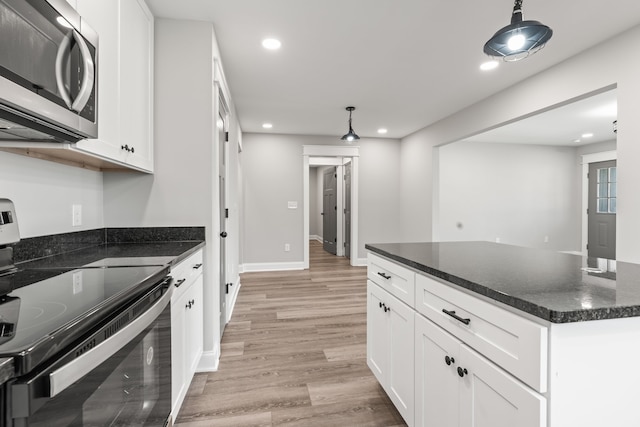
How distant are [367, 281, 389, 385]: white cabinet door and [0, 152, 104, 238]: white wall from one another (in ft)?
5.84

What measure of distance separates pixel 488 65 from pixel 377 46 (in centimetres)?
118

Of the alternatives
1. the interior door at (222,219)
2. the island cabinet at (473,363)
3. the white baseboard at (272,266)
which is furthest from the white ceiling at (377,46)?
the white baseboard at (272,266)

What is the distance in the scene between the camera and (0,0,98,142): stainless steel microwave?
2.85 ft

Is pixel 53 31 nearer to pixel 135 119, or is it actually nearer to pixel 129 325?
pixel 135 119

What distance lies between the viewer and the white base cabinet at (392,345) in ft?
4.81

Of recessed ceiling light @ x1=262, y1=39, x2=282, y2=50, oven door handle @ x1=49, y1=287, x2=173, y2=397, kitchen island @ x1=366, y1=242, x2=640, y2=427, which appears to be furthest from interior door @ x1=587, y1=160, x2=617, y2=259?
oven door handle @ x1=49, y1=287, x2=173, y2=397

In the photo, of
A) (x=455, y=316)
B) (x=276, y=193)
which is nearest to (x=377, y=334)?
(x=455, y=316)

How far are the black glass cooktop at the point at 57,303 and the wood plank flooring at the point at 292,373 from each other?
1.04 metres

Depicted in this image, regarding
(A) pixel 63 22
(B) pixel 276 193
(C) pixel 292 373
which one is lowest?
(C) pixel 292 373

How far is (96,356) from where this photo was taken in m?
0.71

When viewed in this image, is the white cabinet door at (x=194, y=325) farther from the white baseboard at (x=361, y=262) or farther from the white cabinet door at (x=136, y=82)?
the white baseboard at (x=361, y=262)

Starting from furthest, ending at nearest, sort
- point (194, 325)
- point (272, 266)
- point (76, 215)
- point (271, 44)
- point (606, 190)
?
point (606, 190) → point (272, 266) → point (271, 44) → point (194, 325) → point (76, 215)

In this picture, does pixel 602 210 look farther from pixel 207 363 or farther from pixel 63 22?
pixel 63 22

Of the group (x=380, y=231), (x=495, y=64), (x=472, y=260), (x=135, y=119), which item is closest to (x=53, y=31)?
(x=135, y=119)
